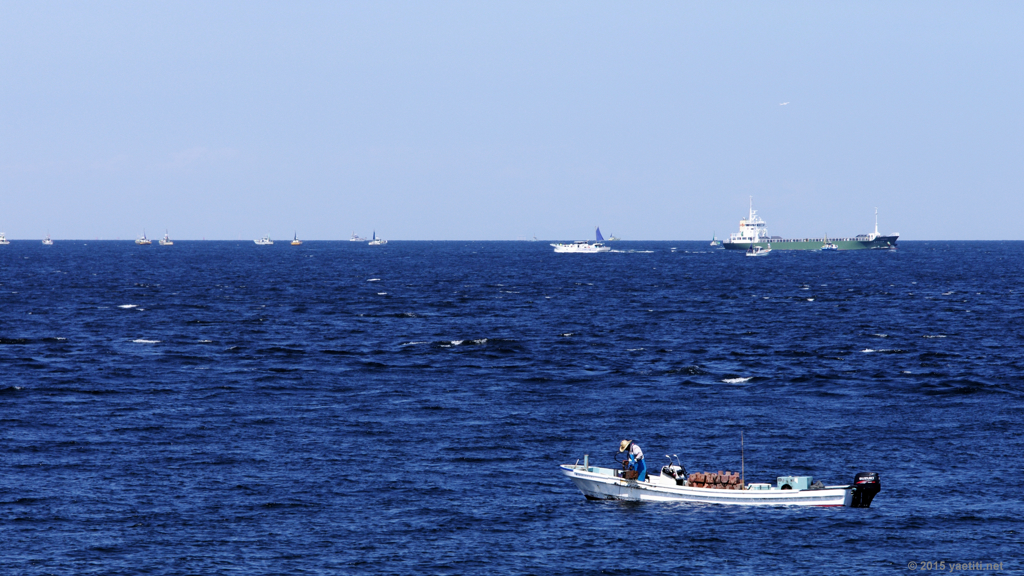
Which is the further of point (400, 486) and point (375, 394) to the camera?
point (375, 394)

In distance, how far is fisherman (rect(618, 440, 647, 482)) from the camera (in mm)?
44344

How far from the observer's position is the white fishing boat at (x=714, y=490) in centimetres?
4312

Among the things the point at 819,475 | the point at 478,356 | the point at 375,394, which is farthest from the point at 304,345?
the point at 819,475

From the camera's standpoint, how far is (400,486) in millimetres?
46250

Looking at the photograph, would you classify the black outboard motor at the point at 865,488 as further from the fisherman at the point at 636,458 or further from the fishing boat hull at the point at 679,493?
the fisherman at the point at 636,458

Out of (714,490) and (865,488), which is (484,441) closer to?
(714,490)

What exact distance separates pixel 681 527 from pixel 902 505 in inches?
384

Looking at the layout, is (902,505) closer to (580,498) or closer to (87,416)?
(580,498)

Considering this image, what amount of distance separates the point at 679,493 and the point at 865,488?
745 centimetres

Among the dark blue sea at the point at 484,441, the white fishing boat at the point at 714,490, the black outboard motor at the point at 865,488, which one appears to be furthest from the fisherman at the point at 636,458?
the black outboard motor at the point at 865,488

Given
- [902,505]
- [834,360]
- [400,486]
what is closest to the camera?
[902,505]

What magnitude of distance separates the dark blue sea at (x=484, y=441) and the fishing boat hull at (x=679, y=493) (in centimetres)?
53

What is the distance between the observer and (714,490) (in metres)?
43.6

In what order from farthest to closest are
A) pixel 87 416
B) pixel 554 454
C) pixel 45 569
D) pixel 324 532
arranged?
pixel 87 416 < pixel 554 454 < pixel 324 532 < pixel 45 569
